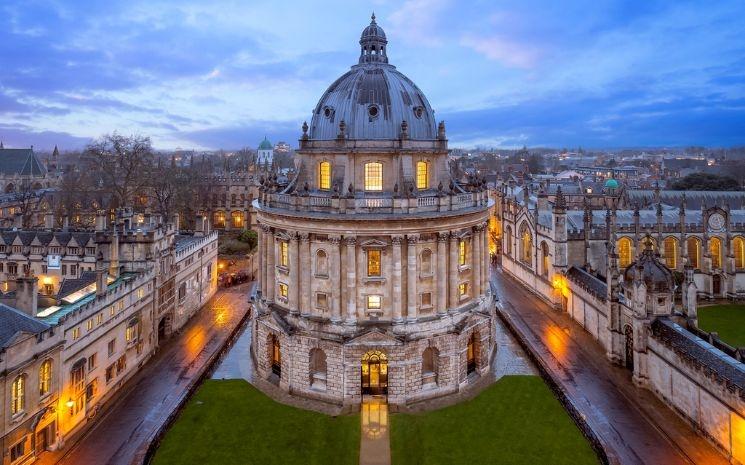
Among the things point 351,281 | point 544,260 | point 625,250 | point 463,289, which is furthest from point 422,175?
point 625,250

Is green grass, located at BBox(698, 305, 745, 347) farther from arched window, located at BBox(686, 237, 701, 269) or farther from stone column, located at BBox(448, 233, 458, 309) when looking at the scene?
stone column, located at BBox(448, 233, 458, 309)

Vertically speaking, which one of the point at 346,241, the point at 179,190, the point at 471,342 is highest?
the point at 179,190

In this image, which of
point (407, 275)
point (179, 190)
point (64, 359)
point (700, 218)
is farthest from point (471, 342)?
point (179, 190)

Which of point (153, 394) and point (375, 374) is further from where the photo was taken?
point (153, 394)

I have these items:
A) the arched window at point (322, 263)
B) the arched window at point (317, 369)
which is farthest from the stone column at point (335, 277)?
the arched window at point (317, 369)

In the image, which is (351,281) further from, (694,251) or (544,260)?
(694,251)

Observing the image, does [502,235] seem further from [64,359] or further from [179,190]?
[64,359]

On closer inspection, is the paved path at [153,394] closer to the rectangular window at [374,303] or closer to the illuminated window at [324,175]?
the rectangular window at [374,303]
